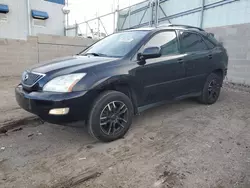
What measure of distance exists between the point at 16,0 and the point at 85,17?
6282mm

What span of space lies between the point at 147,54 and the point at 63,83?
52.2 inches

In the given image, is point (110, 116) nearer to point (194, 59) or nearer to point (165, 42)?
point (165, 42)

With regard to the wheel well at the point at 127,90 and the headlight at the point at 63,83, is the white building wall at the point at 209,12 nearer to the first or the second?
the wheel well at the point at 127,90

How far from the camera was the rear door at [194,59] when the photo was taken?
4230 millimetres

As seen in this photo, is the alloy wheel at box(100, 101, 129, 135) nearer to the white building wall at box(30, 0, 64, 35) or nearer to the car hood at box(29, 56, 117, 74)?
the car hood at box(29, 56, 117, 74)

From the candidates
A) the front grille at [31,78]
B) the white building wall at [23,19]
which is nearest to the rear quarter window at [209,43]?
the front grille at [31,78]

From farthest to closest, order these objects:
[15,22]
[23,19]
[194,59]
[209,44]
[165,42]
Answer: [23,19]
[15,22]
[209,44]
[194,59]
[165,42]

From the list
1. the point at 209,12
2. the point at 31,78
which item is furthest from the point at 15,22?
the point at 31,78

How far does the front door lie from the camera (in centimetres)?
353

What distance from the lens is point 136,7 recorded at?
542 inches

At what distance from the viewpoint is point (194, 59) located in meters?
4.33

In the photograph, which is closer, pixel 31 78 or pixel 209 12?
pixel 31 78

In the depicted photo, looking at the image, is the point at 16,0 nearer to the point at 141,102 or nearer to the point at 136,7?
the point at 136,7

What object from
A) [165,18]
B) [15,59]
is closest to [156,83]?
[15,59]
